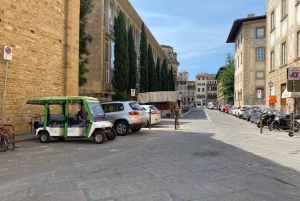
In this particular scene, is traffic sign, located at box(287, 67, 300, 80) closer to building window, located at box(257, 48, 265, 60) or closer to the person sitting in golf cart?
the person sitting in golf cart

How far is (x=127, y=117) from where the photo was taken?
12781mm

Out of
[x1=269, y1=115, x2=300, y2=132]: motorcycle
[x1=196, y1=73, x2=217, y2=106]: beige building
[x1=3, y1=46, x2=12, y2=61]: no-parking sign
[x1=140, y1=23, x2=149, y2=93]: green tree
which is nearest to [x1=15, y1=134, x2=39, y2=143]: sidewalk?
[x1=3, y1=46, x2=12, y2=61]: no-parking sign

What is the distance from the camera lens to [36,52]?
13.2 m

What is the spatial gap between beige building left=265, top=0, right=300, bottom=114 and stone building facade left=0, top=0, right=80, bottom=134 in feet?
54.0

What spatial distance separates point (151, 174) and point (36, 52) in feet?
34.2

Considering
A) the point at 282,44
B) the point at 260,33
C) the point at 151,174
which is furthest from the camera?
the point at 260,33

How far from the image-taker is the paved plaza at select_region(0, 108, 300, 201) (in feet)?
14.1

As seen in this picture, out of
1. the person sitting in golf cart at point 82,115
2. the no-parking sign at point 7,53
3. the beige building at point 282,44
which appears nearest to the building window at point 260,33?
the beige building at point 282,44

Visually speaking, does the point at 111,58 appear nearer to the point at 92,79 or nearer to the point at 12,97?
the point at 92,79

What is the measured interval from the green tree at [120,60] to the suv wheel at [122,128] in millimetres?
13289

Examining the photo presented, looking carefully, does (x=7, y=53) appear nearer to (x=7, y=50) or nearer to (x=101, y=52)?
(x=7, y=50)

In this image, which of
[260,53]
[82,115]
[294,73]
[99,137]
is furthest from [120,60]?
[260,53]

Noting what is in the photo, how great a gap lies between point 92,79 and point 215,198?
72.8 ft

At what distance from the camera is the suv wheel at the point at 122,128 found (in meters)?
12.8
